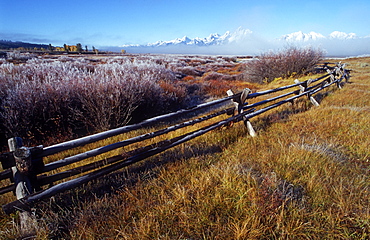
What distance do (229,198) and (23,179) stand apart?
2.36 metres

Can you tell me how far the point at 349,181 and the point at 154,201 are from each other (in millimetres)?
2672

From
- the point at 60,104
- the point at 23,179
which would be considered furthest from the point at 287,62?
the point at 23,179

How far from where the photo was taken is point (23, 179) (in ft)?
6.59

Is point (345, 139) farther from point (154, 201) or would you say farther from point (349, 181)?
point (154, 201)

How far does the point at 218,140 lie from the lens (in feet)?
13.2

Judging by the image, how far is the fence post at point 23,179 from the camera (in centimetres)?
189

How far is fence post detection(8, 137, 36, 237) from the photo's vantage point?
1.89 m

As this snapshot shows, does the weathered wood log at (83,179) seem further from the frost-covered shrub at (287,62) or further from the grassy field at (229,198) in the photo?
the frost-covered shrub at (287,62)

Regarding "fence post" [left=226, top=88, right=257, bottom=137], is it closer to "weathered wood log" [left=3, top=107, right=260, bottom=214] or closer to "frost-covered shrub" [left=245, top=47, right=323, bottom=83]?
"weathered wood log" [left=3, top=107, right=260, bottom=214]

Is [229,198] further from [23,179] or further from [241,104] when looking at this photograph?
[241,104]

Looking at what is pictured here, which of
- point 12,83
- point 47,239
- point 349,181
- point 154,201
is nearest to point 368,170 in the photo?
point 349,181

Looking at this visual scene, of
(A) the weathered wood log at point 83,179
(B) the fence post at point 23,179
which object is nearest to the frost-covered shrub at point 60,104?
(A) the weathered wood log at point 83,179

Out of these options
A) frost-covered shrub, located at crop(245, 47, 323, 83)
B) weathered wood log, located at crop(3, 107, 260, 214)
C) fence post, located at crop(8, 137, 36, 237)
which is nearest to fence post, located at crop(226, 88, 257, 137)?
weathered wood log, located at crop(3, 107, 260, 214)

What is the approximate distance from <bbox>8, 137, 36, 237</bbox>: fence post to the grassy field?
0.09 m
